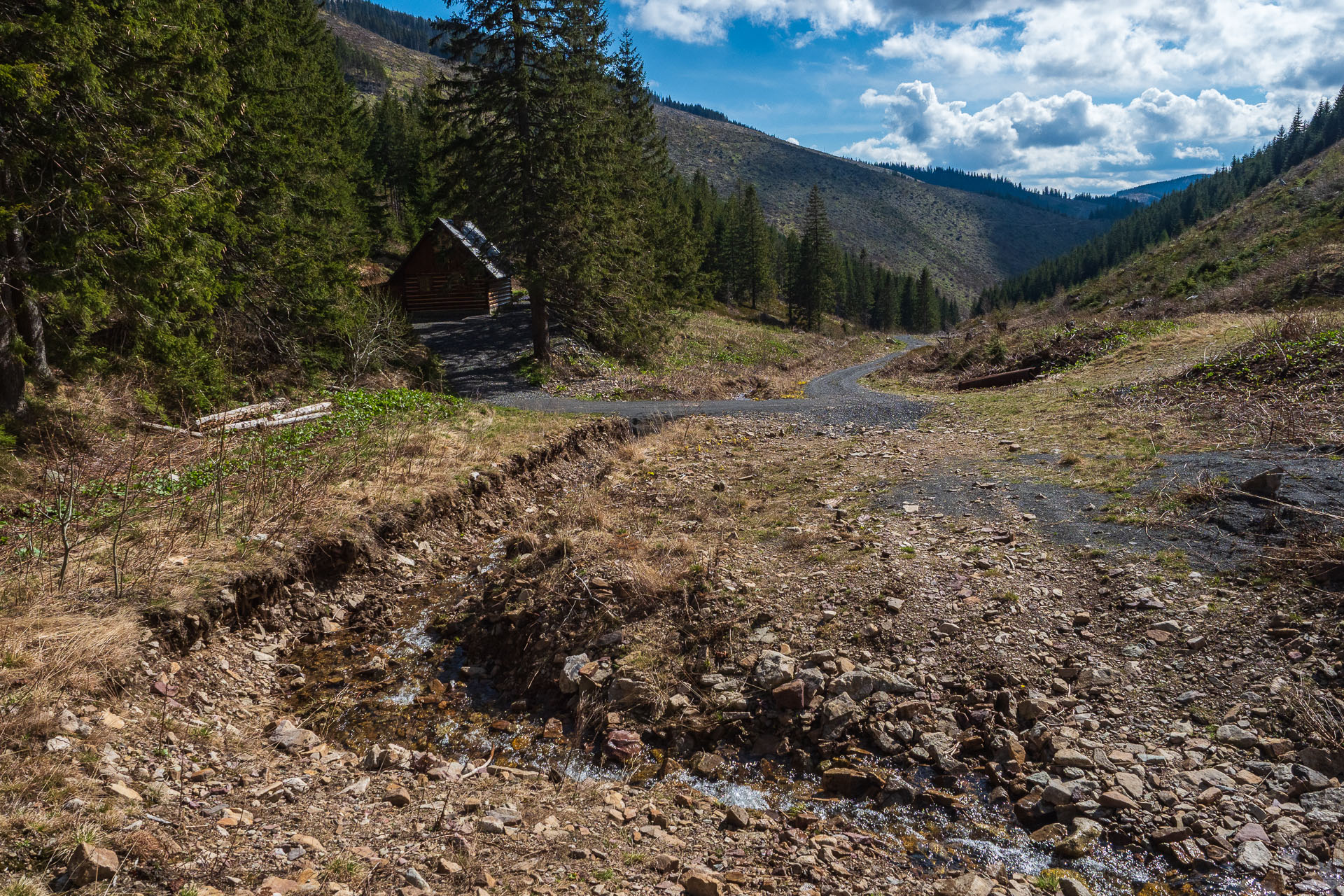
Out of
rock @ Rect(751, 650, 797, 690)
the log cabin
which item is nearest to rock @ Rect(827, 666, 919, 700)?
rock @ Rect(751, 650, 797, 690)

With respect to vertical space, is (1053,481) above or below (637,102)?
below

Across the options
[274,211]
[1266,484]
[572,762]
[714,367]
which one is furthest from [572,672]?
[714,367]

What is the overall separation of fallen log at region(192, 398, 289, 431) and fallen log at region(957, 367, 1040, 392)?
2193cm

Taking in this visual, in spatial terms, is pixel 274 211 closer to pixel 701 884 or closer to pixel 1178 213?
pixel 701 884

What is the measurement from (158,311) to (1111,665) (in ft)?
47.3

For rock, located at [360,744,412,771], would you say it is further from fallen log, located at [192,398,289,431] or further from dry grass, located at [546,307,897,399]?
dry grass, located at [546,307,897,399]

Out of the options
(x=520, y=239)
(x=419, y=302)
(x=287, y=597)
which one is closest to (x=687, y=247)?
(x=419, y=302)

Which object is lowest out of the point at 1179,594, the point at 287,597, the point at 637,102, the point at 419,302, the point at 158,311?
the point at 287,597

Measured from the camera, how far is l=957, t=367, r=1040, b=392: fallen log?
22.0m

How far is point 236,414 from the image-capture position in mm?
12211

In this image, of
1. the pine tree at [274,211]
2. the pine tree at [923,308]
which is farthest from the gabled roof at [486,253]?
the pine tree at [923,308]

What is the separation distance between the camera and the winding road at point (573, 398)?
1808 cm

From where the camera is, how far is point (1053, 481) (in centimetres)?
992

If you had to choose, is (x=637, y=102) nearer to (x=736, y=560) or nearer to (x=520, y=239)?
(x=520, y=239)
